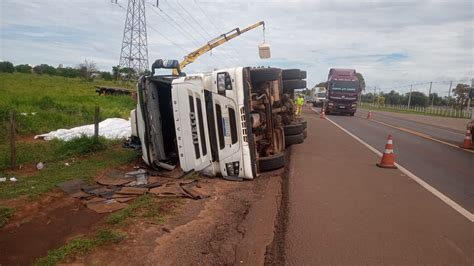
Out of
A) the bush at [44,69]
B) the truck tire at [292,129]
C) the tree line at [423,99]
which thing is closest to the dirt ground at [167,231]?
the truck tire at [292,129]

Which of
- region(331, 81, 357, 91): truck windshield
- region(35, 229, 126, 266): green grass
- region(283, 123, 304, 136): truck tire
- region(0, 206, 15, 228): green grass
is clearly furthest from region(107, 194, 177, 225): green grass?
region(331, 81, 357, 91): truck windshield

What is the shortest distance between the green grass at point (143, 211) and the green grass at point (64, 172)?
1867mm

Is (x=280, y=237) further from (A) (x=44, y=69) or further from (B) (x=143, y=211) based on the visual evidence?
(A) (x=44, y=69)

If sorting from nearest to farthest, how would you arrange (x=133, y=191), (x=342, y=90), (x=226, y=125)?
(x=133, y=191), (x=226, y=125), (x=342, y=90)

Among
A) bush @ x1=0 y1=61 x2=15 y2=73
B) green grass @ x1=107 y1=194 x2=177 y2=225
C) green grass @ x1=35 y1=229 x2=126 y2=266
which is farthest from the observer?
bush @ x1=0 y1=61 x2=15 y2=73

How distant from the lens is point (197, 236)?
4.56 metres

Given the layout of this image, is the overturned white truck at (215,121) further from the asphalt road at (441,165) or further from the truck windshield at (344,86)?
the truck windshield at (344,86)

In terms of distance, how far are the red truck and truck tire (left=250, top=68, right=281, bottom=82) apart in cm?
2279

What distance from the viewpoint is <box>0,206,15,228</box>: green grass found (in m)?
5.12

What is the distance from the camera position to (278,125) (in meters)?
9.35

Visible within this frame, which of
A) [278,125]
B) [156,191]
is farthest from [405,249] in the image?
[278,125]

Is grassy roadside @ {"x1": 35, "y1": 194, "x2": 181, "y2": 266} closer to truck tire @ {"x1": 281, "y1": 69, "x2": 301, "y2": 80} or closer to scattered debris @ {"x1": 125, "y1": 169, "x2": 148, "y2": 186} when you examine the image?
scattered debris @ {"x1": 125, "y1": 169, "x2": 148, "y2": 186}

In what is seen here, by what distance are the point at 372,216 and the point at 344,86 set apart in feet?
85.1

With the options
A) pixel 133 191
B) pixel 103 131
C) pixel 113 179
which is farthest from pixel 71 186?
pixel 103 131
